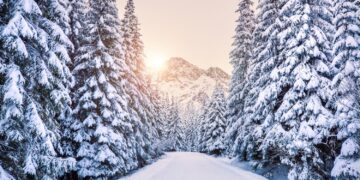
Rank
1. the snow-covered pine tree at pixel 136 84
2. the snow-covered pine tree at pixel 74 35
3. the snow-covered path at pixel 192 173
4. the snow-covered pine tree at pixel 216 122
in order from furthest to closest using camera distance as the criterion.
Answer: the snow-covered pine tree at pixel 216 122, the snow-covered pine tree at pixel 136 84, the snow-covered pine tree at pixel 74 35, the snow-covered path at pixel 192 173

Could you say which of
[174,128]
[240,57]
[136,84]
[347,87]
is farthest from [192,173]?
[174,128]

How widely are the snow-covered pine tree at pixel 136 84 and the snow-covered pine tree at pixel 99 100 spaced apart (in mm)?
3178

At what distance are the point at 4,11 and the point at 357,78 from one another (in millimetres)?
14690

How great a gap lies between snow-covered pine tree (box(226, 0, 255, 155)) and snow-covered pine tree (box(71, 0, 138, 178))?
1199cm

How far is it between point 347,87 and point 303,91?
2.73m

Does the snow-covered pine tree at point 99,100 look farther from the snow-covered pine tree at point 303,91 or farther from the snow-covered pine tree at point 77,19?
the snow-covered pine tree at point 303,91

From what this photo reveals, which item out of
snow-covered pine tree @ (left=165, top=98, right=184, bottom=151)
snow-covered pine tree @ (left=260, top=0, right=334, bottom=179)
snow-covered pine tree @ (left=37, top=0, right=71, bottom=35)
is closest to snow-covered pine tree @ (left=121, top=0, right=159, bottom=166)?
snow-covered pine tree @ (left=37, top=0, right=71, bottom=35)

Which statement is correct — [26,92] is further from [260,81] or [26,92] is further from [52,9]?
[260,81]

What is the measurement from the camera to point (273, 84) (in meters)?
19.2

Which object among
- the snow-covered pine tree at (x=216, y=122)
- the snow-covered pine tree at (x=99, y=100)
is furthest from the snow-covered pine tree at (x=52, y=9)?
the snow-covered pine tree at (x=216, y=122)

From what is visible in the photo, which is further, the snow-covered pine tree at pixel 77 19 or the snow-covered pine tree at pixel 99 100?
the snow-covered pine tree at pixel 77 19

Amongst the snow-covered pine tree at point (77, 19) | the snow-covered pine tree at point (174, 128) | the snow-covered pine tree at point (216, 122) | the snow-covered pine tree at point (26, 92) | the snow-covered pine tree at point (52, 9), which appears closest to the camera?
the snow-covered pine tree at point (26, 92)

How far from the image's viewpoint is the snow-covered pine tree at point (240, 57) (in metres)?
30.4

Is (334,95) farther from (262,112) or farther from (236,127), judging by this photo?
(236,127)
